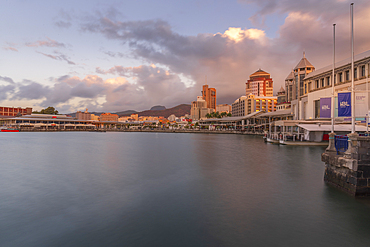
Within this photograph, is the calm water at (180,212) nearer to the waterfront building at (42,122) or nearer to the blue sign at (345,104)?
the blue sign at (345,104)

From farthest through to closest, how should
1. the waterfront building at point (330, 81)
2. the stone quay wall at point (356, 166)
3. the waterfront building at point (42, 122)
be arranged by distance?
the waterfront building at point (42, 122)
the waterfront building at point (330, 81)
the stone quay wall at point (356, 166)

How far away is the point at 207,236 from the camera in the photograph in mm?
9109

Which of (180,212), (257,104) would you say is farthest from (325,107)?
(257,104)

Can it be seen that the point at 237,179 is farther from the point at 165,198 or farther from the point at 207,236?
the point at 207,236

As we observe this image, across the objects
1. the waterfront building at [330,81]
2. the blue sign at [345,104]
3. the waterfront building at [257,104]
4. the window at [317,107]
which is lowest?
the blue sign at [345,104]

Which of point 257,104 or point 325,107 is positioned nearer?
point 325,107

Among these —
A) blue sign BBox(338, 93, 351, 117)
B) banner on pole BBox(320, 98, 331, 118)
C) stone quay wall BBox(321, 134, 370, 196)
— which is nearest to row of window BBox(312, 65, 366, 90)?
banner on pole BBox(320, 98, 331, 118)

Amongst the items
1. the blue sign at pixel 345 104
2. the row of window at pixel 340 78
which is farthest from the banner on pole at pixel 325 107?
the row of window at pixel 340 78

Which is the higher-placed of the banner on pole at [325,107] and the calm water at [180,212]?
the banner on pole at [325,107]

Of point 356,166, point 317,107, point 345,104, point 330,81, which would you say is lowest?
point 356,166

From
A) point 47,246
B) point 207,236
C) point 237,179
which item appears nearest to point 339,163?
point 237,179

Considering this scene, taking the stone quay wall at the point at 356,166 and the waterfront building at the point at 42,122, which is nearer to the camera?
the stone quay wall at the point at 356,166

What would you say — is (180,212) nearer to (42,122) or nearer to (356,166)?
(356,166)

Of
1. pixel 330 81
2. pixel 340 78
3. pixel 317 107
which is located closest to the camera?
pixel 340 78
